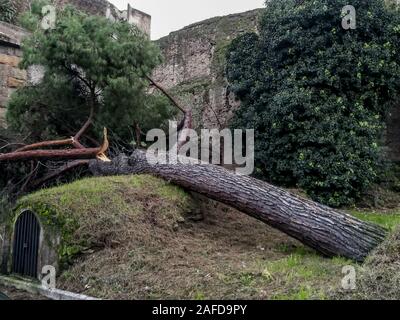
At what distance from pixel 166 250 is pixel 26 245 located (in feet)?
6.07

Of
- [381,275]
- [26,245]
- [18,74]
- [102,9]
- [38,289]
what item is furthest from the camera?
[102,9]

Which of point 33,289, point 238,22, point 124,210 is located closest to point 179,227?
point 124,210

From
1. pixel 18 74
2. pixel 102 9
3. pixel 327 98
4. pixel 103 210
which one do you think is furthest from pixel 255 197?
pixel 102 9

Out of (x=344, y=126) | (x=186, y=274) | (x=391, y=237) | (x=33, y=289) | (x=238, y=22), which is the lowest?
(x=33, y=289)

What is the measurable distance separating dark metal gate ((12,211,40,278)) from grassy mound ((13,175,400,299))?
0.19 m

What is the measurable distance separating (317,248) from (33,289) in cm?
330

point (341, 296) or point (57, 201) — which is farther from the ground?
point (57, 201)

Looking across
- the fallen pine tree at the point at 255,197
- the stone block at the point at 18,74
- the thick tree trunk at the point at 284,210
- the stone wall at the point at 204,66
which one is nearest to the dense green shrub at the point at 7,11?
the stone block at the point at 18,74

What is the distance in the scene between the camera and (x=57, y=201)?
558 cm

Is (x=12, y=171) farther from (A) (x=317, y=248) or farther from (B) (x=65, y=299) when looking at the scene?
(A) (x=317, y=248)

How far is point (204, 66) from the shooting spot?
537 inches

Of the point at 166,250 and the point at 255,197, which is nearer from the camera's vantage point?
the point at 166,250

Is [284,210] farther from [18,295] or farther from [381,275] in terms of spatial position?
[18,295]

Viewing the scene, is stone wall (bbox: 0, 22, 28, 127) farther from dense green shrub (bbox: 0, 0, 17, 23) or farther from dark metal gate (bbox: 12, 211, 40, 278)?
dark metal gate (bbox: 12, 211, 40, 278)
